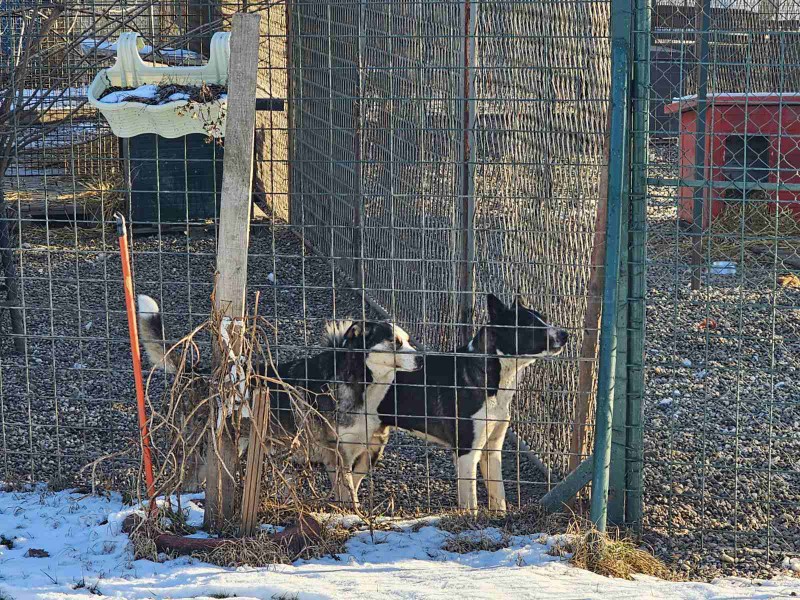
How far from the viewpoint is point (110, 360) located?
7371mm

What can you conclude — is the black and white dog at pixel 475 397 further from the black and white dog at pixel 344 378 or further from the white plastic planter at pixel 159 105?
the white plastic planter at pixel 159 105

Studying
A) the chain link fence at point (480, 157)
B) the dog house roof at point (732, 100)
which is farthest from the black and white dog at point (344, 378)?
the dog house roof at point (732, 100)

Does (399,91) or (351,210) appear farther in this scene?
(351,210)

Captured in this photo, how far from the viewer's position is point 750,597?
4105 millimetres

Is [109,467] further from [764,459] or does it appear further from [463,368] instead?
[764,459]

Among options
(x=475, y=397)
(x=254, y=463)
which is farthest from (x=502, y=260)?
(x=254, y=463)

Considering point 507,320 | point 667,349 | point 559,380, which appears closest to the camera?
point 507,320

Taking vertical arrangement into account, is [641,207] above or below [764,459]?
above

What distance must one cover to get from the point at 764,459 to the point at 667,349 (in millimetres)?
2208

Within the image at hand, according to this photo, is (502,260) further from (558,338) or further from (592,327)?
(592,327)

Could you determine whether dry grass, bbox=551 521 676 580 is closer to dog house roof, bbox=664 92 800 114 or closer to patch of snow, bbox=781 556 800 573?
patch of snow, bbox=781 556 800 573

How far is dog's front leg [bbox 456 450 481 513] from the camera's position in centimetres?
509

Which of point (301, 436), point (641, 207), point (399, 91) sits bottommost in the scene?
point (301, 436)

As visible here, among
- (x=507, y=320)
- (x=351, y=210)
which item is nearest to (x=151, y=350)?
(x=507, y=320)
